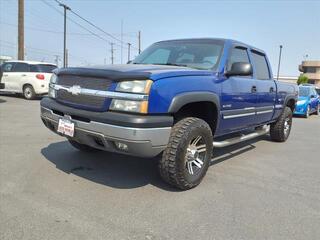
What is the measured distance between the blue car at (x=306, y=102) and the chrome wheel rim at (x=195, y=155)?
11.5m

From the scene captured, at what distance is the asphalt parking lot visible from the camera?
3.09m

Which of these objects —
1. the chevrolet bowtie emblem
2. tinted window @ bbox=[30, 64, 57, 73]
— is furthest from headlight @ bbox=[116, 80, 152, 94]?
tinted window @ bbox=[30, 64, 57, 73]

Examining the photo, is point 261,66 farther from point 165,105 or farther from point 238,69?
point 165,105

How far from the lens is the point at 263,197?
401 cm

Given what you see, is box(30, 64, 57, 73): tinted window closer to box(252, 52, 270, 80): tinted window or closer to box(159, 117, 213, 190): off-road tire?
box(252, 52, 270, 80): tinted window

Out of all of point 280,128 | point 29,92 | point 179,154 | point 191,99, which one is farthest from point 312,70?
point 179,154

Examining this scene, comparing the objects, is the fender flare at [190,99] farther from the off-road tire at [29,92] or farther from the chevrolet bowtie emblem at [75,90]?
the off-road tire at [29,92]

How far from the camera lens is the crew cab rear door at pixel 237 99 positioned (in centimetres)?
464

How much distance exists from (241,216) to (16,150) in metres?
3.78

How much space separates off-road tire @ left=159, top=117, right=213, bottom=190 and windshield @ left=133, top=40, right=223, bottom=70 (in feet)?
3.43

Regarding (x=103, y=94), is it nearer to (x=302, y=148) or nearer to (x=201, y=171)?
(x=201, y=171)

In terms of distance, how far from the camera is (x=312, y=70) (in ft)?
256

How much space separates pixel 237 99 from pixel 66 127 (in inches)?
93.8

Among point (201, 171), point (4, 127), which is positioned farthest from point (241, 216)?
point (4, 127)
